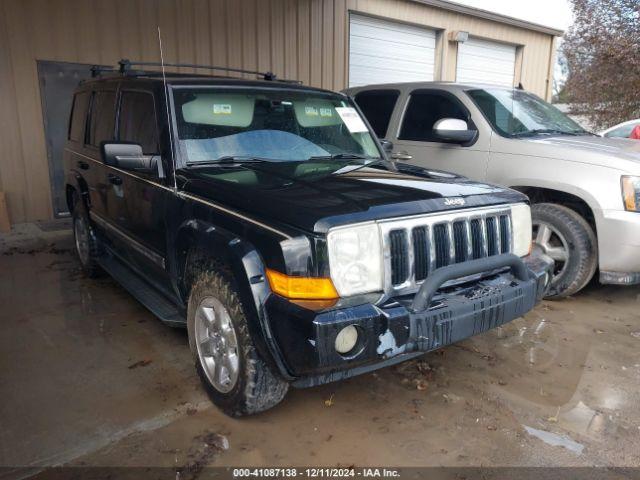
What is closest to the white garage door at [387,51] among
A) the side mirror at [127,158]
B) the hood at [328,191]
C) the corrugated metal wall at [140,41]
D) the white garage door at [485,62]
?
the corrugated metal wall at [140,41]

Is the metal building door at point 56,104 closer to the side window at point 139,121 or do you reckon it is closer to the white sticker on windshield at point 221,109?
the side window at point 139,121

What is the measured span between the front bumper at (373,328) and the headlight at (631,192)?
2096 mm

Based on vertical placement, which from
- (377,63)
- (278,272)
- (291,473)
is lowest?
(291,473)

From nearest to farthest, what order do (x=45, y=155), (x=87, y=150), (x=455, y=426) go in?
(x=455, y=426)
(x=87, y=150)
(x=45, y=155)

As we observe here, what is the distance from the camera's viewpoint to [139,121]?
3703 mm

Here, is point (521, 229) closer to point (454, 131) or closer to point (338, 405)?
point (338, 405)

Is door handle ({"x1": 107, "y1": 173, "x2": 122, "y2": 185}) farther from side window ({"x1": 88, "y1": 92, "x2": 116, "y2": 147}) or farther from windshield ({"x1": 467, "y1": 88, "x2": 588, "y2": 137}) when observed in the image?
windshield ({"x1": 467, "y1": 88, "x2": 588, "y2": 137})

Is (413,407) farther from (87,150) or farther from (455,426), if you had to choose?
(87,150)

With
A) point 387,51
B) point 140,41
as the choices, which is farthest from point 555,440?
point 387,51

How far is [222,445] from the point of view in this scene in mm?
2631

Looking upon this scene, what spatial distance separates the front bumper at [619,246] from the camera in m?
4.11

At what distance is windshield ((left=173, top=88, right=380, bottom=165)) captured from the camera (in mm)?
3289

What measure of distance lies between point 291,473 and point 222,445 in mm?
409

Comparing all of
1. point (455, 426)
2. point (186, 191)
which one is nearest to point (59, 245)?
point (186, 191)
